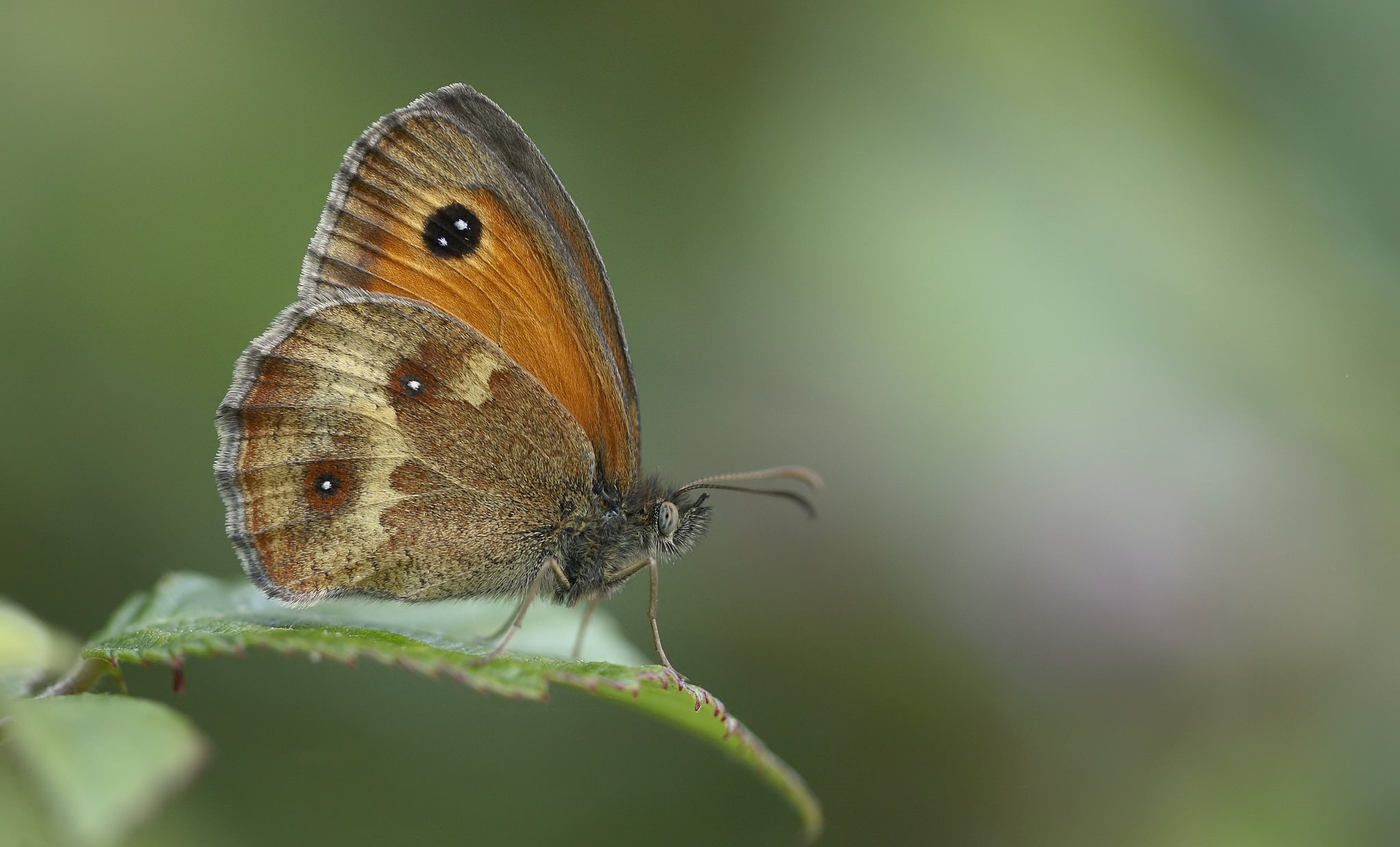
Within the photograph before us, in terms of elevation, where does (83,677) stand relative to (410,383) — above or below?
below

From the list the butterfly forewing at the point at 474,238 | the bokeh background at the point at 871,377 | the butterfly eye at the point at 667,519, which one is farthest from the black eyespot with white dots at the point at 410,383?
the bokeh background at the point at 871,377

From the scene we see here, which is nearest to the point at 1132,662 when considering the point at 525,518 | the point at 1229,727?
the point at 1229,727

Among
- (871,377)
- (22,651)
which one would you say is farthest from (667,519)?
(871,377)

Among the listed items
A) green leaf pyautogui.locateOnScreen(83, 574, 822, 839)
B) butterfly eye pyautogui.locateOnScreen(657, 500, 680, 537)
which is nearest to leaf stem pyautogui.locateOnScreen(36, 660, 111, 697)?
green leaf pyautogui.locateOnScreen(83, 574, 822, 839)

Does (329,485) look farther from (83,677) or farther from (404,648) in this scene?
(404,648)

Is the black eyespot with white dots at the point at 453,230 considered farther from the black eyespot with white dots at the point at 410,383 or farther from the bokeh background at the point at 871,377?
the bokeh background at the point at 871,377

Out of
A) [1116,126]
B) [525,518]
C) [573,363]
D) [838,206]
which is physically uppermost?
[1116,126]

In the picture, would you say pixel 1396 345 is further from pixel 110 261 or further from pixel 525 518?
pixel 110 261
